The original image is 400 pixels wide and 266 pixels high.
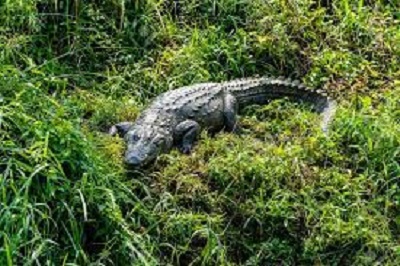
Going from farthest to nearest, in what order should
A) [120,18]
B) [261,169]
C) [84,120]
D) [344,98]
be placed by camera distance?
[120,18]
[344,98]
[84,120]
[261,169]

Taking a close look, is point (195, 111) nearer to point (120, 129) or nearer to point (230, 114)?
point (230, 114)

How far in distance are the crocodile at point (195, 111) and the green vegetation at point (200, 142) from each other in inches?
3.4

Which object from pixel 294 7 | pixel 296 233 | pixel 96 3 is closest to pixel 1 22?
pixel 96 3

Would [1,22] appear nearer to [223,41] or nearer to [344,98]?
[223,41]

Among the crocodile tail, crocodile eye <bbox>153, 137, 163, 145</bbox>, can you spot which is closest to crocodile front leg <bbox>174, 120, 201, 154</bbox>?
crocodile eye <bbox>153, 137, 163, 145</bbox>

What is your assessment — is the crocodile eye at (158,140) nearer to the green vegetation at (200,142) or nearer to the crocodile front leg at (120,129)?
the green vegetation at (200,142)

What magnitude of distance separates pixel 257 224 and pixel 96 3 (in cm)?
242

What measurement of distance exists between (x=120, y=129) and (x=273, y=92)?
1.16 metres

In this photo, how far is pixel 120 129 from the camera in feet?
19.9

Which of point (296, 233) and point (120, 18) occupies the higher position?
point (120, 18)

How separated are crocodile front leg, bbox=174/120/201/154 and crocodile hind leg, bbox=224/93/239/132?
27cm

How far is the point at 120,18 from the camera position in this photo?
6.98 metres

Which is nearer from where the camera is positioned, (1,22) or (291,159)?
(291,159)

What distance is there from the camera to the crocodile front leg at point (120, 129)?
603cm
